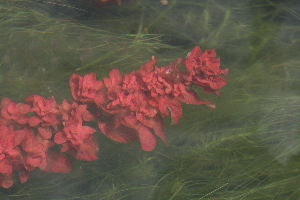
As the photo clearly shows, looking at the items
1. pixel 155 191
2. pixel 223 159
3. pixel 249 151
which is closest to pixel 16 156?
pixel 155 191

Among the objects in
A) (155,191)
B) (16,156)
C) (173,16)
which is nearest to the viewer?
(16,156)

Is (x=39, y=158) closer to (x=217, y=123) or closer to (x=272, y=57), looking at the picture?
(x=217, y=123)

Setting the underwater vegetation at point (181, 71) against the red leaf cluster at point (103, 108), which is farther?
the underwater vegetation at point (181, 71)

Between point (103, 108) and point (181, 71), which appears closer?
point (103, 108)

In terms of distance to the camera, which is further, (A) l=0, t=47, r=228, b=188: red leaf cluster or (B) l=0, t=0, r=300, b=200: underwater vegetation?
(B) l=0, t=0, r=300, b=200: underwater vegetation
